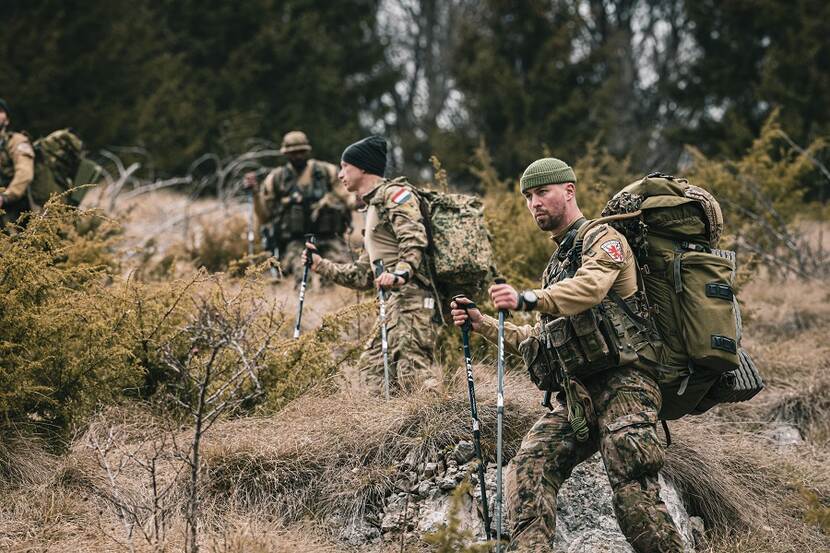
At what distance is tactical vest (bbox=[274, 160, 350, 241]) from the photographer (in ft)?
36.0

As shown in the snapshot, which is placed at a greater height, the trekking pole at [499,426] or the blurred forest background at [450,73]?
the blurred forest background at [450,73]

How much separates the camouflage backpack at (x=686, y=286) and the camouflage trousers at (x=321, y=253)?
21.1 feet

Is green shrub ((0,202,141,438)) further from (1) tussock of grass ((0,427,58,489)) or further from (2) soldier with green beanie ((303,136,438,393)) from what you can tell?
(2) soldier with green beanie ((303,136,438,393))

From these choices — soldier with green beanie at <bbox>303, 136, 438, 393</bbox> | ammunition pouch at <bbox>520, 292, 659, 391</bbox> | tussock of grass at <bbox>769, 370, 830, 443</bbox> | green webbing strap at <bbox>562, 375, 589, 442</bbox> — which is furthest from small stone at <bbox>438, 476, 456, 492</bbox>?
tussock of grass at <bbox>769, 370, 830, 443</bbox>

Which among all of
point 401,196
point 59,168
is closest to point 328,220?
point 59,168

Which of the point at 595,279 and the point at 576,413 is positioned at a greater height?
the point at 595,279

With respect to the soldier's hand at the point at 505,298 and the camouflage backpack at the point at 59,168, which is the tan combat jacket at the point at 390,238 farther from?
the camouflage backpack at the point at 59,168

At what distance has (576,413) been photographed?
465cm

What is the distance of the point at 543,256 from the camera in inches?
380

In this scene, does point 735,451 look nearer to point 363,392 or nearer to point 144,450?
point 363,392

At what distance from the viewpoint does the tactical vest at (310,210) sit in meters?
11.0

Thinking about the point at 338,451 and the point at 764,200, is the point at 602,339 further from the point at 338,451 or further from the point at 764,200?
the point at 764,200

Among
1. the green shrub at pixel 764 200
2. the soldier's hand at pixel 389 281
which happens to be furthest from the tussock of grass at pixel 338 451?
the green shrub at pixel 764 200

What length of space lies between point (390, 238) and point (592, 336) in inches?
103
